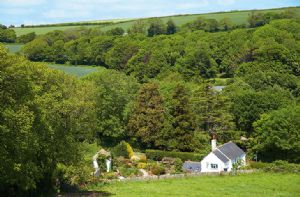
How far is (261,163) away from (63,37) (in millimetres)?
104401

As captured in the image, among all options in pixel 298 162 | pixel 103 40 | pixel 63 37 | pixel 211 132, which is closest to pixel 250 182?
pixel 298 162

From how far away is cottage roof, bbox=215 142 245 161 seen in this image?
54.1 m

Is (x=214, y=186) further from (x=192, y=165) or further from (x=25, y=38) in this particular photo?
(x=25, y=38)

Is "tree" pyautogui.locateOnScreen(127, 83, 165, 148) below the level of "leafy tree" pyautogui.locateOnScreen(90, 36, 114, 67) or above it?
below

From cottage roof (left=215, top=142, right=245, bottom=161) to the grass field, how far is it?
20.0ft

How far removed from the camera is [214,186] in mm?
41750

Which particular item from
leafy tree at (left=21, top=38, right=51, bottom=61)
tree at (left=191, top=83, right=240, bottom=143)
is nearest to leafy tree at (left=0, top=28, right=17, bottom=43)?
leafy tree at (left=21, top=38, right=51, bottom=61)

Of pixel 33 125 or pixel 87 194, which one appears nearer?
pixel 33 125

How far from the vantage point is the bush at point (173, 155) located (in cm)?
5519

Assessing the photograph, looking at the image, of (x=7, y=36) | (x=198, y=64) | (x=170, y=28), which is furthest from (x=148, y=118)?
(x=170, y=28)

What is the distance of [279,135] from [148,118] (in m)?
15.9

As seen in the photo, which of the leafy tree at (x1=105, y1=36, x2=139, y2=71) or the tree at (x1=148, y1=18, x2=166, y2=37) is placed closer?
the leafy tree at (x1=105, y1=36, x2=139, y2=71)

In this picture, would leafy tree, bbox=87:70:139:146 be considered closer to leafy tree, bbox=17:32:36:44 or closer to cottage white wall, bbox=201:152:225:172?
cottage white wall, bbox=201:152:225:172

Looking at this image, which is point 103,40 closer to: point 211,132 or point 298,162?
point 211,132
